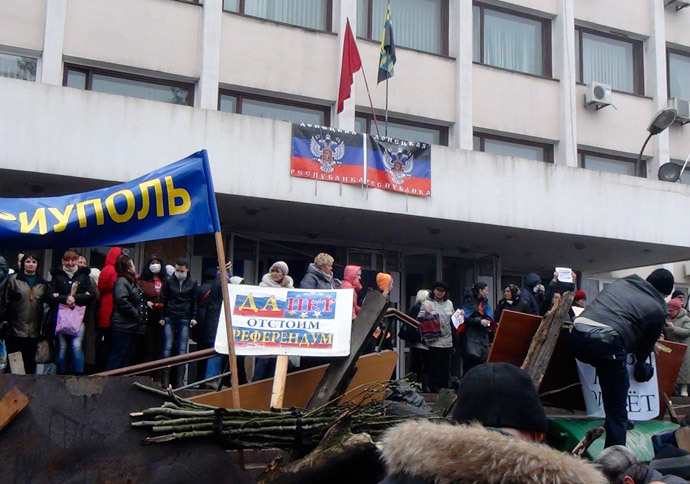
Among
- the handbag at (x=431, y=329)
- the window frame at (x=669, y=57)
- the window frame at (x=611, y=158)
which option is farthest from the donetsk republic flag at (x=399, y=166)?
the window frame at (x=669, y=57)

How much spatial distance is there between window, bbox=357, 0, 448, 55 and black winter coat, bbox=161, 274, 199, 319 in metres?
Result: 9.43

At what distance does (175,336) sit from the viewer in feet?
31.7

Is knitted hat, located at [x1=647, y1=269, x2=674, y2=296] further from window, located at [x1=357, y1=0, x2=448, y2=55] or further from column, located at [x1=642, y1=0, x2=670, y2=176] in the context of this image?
column, located at [x1=642, y1=0, x2=670, y2=176]

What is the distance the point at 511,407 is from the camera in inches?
105

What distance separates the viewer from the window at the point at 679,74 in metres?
21.6

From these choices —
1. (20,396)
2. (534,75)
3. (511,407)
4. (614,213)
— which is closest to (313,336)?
(20,396)

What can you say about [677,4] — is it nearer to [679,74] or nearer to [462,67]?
[679,74]

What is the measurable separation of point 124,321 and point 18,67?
7.25 meters

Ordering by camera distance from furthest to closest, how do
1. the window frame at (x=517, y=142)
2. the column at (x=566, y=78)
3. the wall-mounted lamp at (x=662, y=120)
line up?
the column at (x=566, y=78), the window frame at (x=517, y=142), the wall-mounted lamp at (x=662, y=120)

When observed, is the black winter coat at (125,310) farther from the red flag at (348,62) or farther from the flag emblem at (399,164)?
the red flag at (348,62)

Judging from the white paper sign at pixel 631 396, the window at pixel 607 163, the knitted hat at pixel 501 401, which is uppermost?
the window at pixel 607 163

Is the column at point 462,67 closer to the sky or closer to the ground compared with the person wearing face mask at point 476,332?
closer to the sky

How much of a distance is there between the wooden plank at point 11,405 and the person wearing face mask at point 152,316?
533cm

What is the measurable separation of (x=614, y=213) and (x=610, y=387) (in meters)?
10.4
